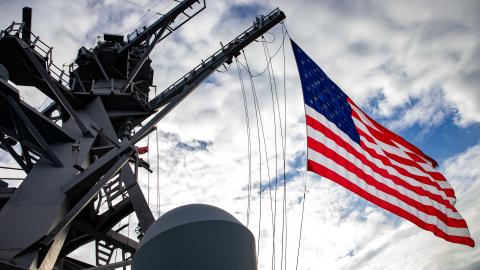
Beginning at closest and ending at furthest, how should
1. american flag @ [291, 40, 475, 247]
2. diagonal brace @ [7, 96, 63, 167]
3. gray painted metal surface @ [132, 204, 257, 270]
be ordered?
gray painted metal surface @ [132, 204, 257, 270]
american flag @ [291, 40, 475, 247]
diagonal brace @ [7, 96, 63, 167]

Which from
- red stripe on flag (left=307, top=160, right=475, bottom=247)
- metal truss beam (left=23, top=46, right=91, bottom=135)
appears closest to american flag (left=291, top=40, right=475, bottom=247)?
red stripe on flag (left=307, top=160, right=475, bottom=247)

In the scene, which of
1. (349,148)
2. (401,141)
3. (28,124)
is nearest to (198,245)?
(349,148)

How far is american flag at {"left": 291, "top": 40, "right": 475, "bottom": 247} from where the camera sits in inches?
289

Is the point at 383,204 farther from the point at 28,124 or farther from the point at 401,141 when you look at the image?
the point at 28,124

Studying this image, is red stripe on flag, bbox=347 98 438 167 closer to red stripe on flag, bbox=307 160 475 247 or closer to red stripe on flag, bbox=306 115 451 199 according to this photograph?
red stripe on flag, bbox=306 115 451 199

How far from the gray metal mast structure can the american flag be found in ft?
15.1

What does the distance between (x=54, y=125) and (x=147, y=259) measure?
28.0 feet

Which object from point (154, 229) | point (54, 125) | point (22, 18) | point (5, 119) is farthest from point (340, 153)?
point (22, 18)

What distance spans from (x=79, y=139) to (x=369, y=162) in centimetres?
738

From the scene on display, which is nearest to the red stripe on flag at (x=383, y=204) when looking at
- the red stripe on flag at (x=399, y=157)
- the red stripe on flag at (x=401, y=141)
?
the red stripe on flag at (x=399, y=157)

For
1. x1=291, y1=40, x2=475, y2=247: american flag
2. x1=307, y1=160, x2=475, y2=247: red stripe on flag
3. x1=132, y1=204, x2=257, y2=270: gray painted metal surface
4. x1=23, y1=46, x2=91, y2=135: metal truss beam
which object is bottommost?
x1=132, y1=204, x2=257, y2=270: gray painted metal surface

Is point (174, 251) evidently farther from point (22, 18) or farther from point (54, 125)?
point (22, 18)

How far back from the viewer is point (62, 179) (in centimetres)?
923

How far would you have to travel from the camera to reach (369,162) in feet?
27.9
